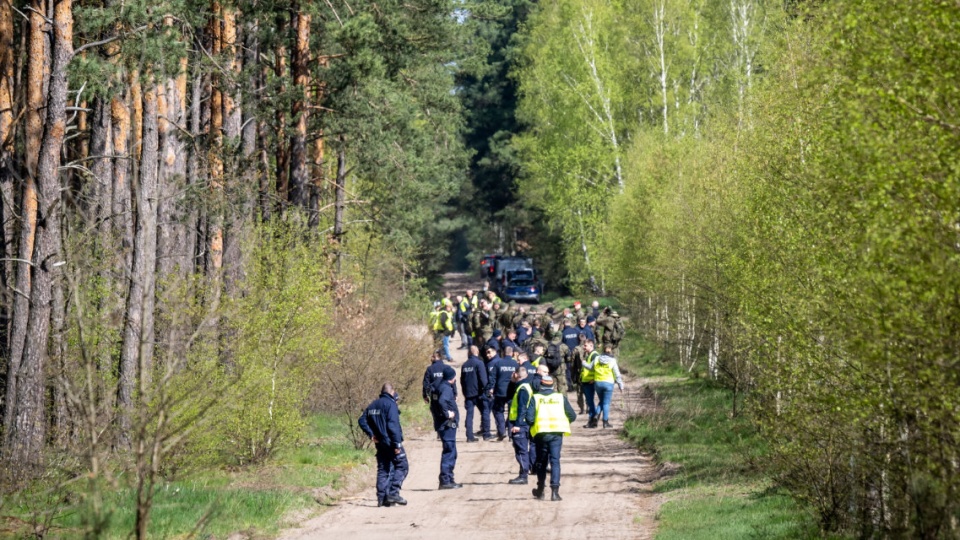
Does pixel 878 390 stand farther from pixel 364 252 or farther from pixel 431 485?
pixel 364 252

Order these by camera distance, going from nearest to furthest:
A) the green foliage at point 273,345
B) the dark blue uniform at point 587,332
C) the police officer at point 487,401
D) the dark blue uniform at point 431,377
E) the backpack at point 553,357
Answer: the green foliage at point 273,345
the dark blue uniform at point 431,377
the police officer at point 487,401
the backpack at point 553,357
the dark blue uniform at point 587,332

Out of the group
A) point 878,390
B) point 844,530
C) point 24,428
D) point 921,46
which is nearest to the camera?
point 921,46

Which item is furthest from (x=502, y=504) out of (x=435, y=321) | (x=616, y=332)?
(x=435, y=321)

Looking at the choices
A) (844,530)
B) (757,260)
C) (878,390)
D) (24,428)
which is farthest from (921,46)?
(24,428)

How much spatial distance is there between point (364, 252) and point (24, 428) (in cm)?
1901

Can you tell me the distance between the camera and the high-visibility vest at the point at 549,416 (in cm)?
1614

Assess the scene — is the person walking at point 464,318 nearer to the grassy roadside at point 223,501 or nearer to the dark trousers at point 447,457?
the grassy roadside at point 223,501

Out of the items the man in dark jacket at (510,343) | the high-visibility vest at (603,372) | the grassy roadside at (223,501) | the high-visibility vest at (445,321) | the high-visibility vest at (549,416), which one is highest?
the high-visibility vest at (445,321)

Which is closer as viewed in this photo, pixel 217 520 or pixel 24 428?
pixel 217 520

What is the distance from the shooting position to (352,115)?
25.1 m

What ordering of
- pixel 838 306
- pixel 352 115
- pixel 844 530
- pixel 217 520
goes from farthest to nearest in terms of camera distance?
pixel 352 115 → pixel 217 520 → pixel 844 530 → pixel 838 306

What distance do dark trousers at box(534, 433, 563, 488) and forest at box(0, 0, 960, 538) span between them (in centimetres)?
294

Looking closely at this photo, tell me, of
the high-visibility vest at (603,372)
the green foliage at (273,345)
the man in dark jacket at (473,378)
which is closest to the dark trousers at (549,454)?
the green foliage at (273,345)

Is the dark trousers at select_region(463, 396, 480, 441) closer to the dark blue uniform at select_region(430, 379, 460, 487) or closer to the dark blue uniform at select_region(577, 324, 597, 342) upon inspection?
the dark blue uniform at select_region(430, 379, 460, 487)
